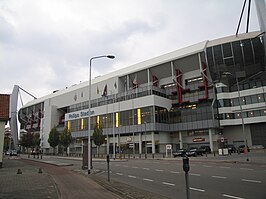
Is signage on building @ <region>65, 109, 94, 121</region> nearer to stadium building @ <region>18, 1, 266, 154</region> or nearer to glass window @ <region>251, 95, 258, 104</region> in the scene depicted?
stadium building @ <region>18, 1, 266, 154</region>

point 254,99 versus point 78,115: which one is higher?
point 78,115

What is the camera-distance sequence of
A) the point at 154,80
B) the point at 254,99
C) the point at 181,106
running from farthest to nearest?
the point at 154,80 → the point at 181,106 → the point at 254,99

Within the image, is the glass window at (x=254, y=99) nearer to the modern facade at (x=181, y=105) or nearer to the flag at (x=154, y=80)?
the modern facade at (x=181, y=105)

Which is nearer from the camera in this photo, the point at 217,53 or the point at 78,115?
the point at 217,53

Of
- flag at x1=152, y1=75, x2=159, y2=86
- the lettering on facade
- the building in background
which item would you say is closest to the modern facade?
flag at x1=152, y1=75, x2=159, y2=86

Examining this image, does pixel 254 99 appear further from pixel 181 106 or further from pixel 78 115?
pixel 78 115

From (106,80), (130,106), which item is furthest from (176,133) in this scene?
(106,80)

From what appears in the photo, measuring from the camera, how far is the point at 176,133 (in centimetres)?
6894

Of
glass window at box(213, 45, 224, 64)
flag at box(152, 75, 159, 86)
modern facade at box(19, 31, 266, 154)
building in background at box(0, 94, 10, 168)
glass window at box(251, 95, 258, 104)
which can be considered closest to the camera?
building in background at box(0, 94, 10, 168)

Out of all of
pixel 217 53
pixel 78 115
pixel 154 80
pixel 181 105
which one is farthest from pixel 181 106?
pixel 78 115

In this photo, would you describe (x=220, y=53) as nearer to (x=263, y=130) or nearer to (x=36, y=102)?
(x=263, y=130)

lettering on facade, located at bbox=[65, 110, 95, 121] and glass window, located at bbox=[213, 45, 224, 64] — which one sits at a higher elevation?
glass window, located at bbox=[213, 45, 224, 64]

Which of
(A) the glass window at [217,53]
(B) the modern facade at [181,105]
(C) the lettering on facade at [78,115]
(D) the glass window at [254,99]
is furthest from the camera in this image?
(C) the lettering on facade at [78,115]

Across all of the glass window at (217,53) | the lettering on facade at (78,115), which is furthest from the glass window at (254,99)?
the lettering on facade at (78,115)
